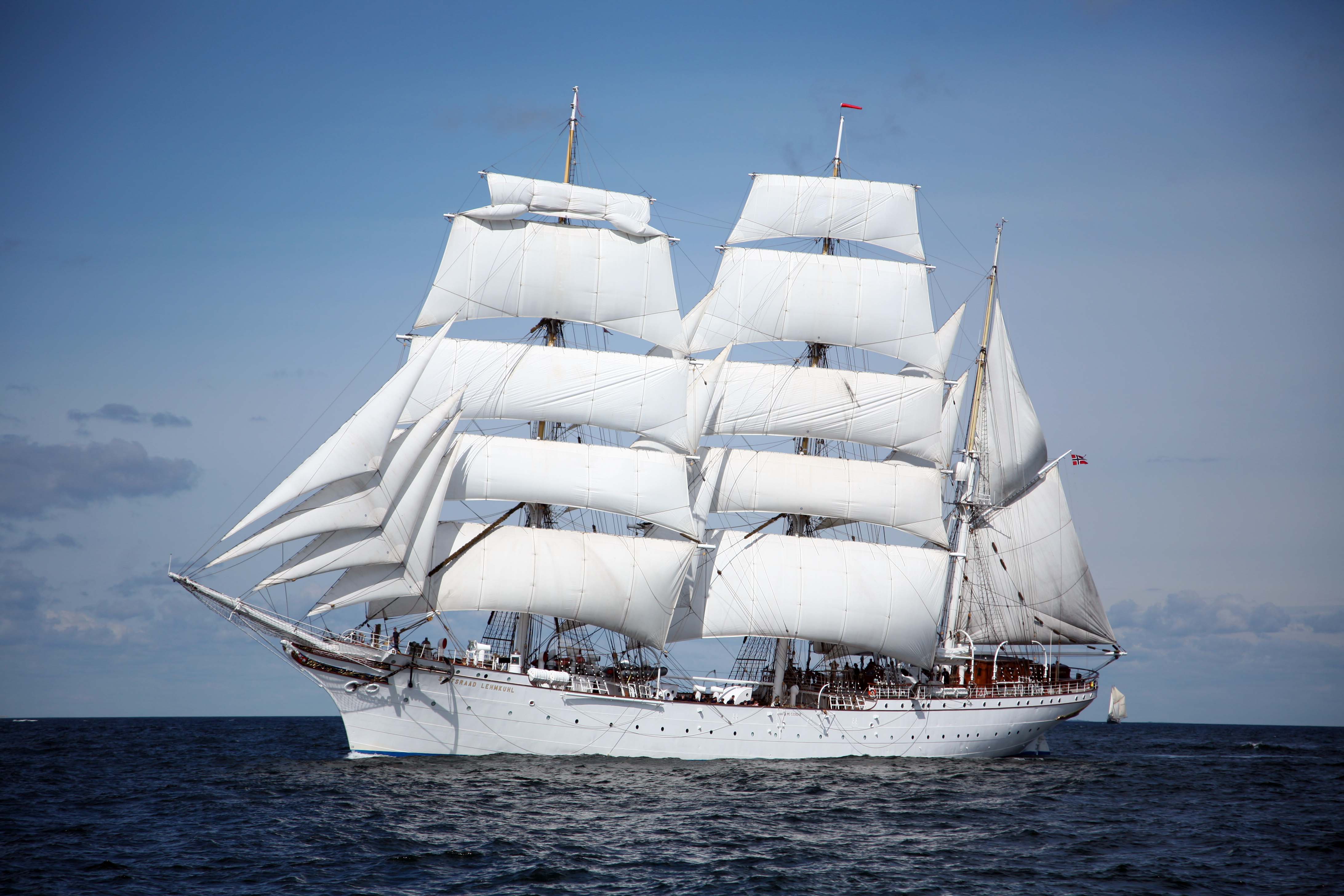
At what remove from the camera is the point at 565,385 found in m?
47.3

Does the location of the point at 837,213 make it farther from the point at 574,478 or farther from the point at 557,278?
the point at 574,478

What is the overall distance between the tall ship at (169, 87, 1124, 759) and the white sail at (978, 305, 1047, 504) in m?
0.13

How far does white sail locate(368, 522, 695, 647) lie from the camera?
147 ft

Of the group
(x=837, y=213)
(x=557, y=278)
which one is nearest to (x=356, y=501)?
(x=557, y=278)

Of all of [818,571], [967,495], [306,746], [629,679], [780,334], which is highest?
[780,334]

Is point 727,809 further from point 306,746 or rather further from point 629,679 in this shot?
point 306,746

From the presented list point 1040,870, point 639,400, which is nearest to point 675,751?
point 639,400

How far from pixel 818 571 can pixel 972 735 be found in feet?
33.7

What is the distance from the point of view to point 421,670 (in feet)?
135

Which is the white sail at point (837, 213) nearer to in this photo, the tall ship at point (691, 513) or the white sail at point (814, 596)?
the tall ship at point (691, 513)

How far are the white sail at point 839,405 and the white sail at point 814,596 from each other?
506 centimetres

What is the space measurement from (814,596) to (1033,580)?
13.6 meters

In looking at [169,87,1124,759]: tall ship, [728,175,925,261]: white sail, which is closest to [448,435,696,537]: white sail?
[169,87,1124,759]: tall ship

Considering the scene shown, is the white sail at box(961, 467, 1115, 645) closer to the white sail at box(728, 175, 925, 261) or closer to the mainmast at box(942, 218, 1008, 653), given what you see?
the mainmast at box(942, 218, 1008, 653)
